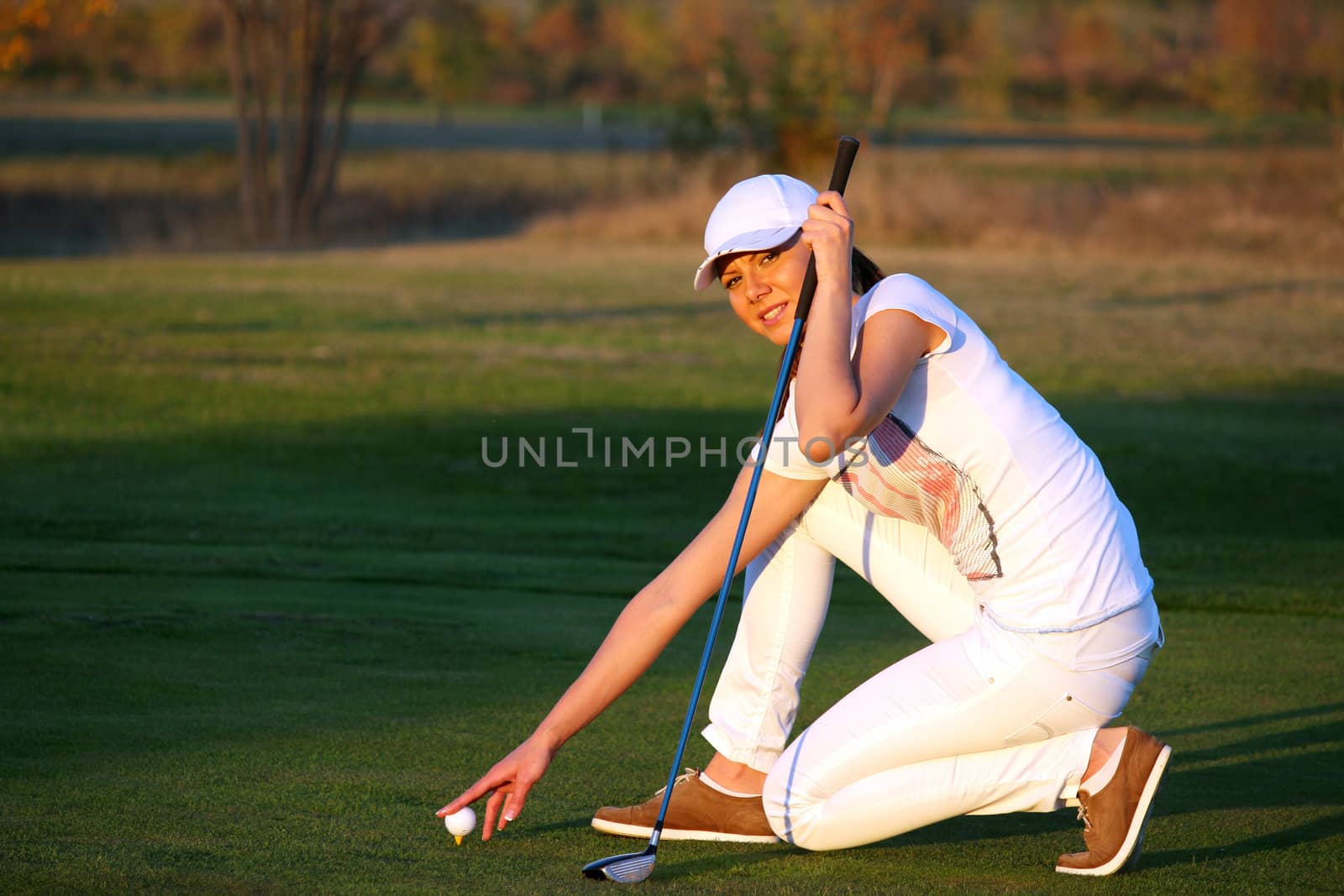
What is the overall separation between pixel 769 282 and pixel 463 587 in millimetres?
3129

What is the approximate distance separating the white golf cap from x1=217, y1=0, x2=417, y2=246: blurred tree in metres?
23.9

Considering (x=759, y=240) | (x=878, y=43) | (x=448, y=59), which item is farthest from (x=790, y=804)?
(x=448, y=59)

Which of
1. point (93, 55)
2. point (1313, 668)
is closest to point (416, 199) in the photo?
point (1313, 668)

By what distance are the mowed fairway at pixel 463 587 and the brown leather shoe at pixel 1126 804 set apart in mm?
84

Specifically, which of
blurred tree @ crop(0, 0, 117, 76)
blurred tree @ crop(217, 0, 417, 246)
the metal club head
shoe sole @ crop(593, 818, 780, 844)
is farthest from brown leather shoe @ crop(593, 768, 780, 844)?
blurred tree @ crop(217, 0, 417, 246)

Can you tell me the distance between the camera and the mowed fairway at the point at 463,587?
342 centimetres

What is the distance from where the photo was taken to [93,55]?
61594 mm

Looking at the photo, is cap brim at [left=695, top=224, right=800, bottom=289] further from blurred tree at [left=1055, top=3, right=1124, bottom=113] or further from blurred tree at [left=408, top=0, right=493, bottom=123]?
blurred tree at [left=1055, top=3, right=1124, bottom=113]

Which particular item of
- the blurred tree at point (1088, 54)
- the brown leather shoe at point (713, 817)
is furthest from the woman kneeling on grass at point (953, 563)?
the blurred tree at point (1088, 54)

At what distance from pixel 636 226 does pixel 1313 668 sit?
21852 millimetres

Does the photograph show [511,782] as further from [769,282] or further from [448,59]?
[448,59]

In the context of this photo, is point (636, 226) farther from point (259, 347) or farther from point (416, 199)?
point (259, 347)

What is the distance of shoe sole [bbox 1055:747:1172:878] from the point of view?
322 centimetres

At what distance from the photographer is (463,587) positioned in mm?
6262
